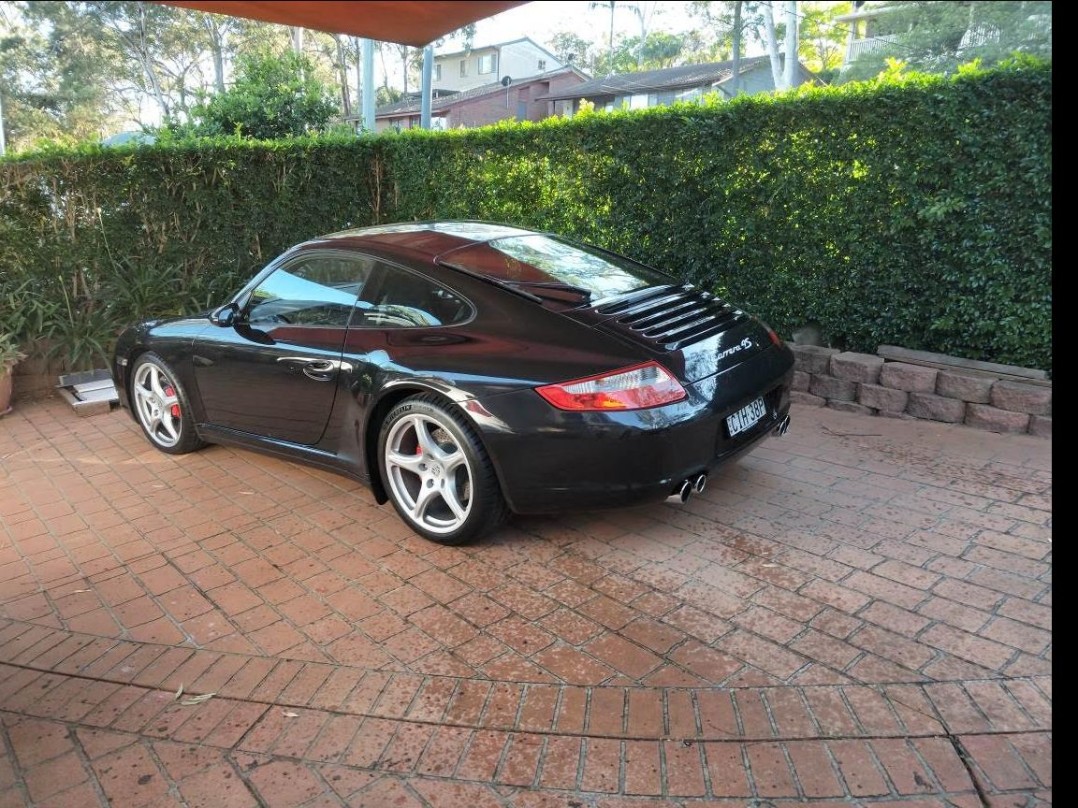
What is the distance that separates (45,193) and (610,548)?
6932mm

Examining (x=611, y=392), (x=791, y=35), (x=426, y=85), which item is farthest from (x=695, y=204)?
(x=791, y=35)

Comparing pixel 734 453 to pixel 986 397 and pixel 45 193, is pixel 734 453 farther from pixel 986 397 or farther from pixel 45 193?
pixel 45 193

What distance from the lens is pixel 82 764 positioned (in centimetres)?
246

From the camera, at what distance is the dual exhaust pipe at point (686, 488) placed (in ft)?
11.2

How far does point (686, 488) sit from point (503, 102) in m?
50.3

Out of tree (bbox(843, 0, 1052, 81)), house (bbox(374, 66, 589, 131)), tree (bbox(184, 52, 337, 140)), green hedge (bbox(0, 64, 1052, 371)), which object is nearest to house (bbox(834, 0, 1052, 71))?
tree (bbox(843, 0, 1052, 81))

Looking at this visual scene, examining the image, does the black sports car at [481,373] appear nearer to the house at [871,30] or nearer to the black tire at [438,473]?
the black tire at [438,473]

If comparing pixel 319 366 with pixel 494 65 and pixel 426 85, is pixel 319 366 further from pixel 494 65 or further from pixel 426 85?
pixel 494 65

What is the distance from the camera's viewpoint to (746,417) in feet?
12.1

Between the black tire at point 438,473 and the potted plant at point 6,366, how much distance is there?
4.54 meters

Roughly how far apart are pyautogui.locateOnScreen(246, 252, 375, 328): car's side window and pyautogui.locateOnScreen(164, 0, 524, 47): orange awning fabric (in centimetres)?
207

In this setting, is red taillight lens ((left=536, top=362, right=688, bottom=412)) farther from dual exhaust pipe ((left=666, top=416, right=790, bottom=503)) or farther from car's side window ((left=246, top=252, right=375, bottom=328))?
car's side window ((left=246, top=252, right=375, bottom=328))

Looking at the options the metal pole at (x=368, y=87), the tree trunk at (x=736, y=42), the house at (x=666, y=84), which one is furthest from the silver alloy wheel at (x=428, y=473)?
the house at (x=666, y=84)

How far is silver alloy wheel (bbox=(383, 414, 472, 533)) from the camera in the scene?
12.0ft
